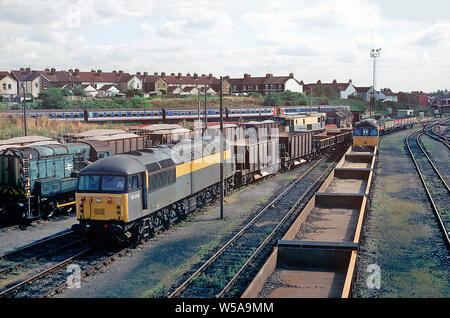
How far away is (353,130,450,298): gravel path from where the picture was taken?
13.9 metres

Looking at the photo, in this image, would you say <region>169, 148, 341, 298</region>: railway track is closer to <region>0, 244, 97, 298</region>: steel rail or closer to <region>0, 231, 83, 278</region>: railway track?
<region>0, 244, 97, 298</region>: steel rail

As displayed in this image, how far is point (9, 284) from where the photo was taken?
14.4m

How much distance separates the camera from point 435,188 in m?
29.9

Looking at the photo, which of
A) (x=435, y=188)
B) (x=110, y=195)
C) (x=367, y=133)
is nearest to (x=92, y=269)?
(x=110, y=195)

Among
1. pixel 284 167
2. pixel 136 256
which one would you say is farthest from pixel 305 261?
pixel 284 167

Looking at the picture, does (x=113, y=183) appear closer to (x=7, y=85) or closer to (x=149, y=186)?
(x=149, y=186)

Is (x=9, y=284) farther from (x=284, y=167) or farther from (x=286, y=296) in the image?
(x=284, y=167)

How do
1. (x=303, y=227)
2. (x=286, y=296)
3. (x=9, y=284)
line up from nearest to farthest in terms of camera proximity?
(x=286, y=296), (x=9, y=284), (x=303, y=227)

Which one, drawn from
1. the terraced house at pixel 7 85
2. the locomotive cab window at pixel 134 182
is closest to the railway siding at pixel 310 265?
the locomotive cab window at pixel 134 182

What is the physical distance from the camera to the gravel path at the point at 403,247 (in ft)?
45.7

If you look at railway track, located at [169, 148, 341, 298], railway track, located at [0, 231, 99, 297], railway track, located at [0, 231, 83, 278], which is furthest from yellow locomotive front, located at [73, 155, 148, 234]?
railway track, located at [169, 148, 341, 298]

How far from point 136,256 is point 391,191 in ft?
62.5

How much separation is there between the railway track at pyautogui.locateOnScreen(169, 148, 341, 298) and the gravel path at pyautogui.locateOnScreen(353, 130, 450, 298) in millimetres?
3691

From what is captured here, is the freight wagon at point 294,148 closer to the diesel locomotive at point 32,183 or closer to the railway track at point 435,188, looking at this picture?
the railway track at point 435,188
